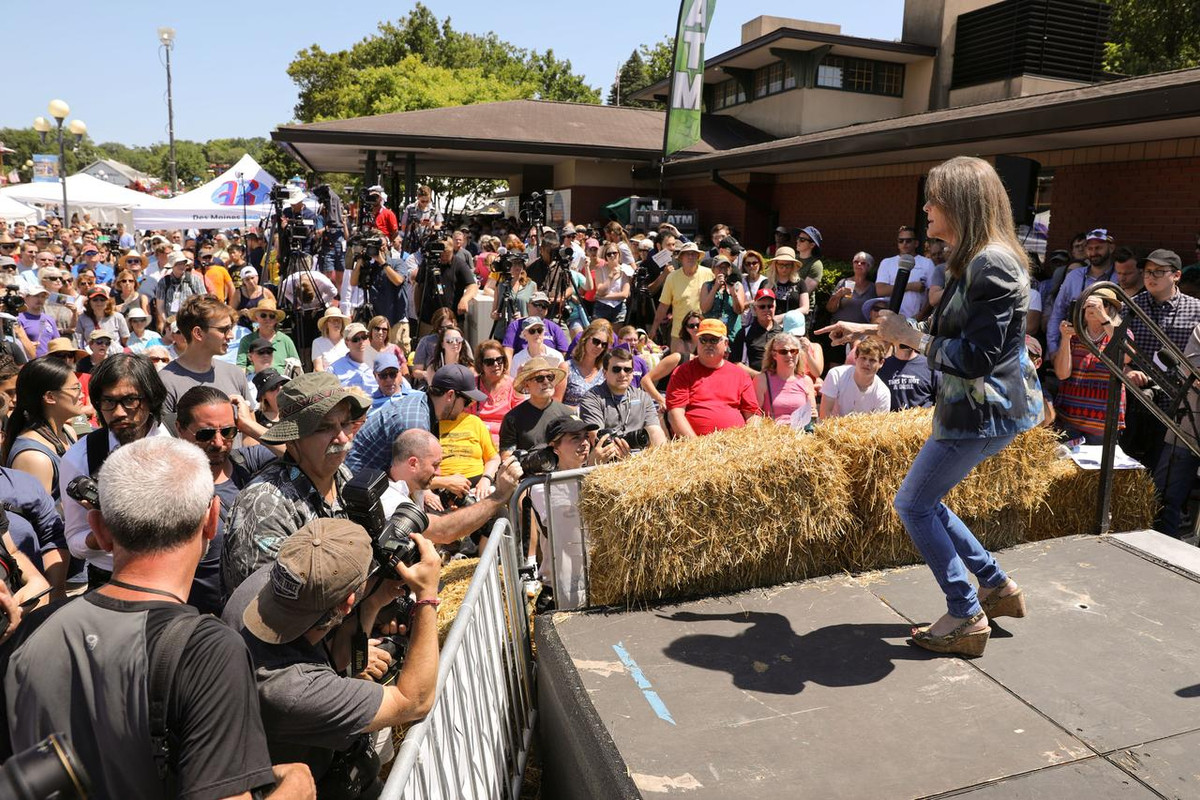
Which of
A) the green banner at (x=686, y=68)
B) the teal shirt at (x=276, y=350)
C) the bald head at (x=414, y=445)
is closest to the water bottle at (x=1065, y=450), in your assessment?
the bald head at (x=414, y=445)

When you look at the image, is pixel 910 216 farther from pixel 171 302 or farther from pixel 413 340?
pixel 171 302

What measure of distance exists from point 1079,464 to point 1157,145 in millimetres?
6062

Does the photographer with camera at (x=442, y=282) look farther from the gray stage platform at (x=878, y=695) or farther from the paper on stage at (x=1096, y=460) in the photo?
the gray stage platform at (x=878, y=695)

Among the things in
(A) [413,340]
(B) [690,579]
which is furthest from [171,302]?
(B) [690,579]

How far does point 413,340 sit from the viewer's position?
11.0m

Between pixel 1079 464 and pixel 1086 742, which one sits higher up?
pixel 1079 464

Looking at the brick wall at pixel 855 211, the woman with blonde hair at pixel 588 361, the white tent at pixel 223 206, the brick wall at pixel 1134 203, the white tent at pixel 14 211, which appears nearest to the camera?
the woman with blonde hair at pixel 588 361

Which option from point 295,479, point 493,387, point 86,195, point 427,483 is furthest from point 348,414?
point 86,195

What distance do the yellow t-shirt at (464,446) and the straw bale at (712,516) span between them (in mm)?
2063

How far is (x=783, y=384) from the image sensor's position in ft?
20.3

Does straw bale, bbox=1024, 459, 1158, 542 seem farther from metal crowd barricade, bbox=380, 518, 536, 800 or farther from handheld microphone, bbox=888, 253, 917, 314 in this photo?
handheld microphone, bbox=888, 253, 917, 314

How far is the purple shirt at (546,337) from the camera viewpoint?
27.3ft

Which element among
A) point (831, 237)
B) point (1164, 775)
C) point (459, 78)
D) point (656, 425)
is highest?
point (459, 78)

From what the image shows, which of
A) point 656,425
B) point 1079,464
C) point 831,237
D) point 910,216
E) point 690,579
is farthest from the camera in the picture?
point 831,237
